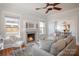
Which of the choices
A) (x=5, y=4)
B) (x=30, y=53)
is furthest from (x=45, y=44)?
(x=5, y=4)

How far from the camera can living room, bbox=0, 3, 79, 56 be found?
217 cm

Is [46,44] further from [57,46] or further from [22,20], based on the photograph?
[22,20]

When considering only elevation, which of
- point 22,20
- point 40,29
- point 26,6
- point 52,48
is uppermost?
point 26,6

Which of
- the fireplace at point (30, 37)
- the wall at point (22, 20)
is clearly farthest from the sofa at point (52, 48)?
the wall at point (22, 20)

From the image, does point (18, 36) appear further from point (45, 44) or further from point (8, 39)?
point (45, 44)

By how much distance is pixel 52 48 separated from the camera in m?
2.19

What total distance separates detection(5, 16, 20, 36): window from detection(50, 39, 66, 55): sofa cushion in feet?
2.34

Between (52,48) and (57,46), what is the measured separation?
0.10m

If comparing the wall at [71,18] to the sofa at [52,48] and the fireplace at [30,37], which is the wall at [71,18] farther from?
the fireplace at [30,37]

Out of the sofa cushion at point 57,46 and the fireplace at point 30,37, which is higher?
the fireplace at point 30,37

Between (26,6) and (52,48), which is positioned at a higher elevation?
(26,6)

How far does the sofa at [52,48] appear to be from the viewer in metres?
2.18

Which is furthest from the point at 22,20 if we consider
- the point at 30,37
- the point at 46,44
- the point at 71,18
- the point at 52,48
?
the point at 71,18

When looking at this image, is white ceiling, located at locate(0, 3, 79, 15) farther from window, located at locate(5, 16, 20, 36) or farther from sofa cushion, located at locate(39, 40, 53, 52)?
sofa cushion, located at locate(39, 40, 53, 52)
